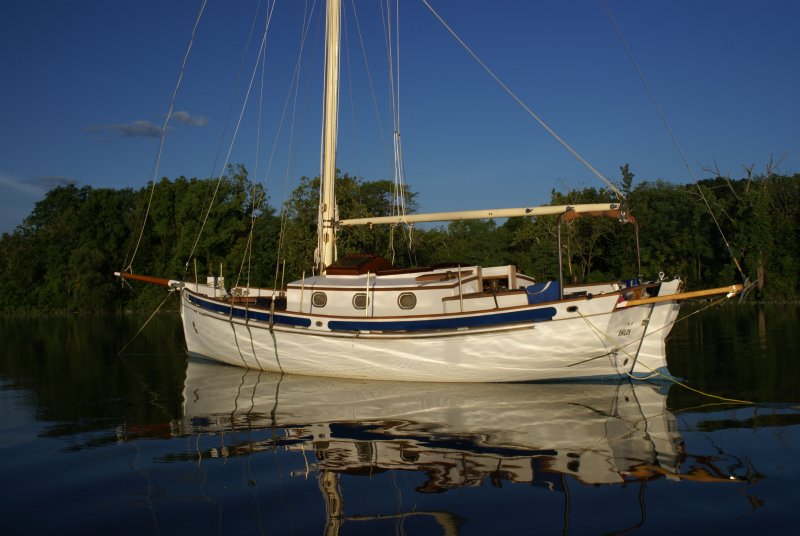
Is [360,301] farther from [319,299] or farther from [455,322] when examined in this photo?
[455,322]

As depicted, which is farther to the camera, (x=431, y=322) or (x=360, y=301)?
(x=360, y=301)

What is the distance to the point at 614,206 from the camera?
16.0 metres

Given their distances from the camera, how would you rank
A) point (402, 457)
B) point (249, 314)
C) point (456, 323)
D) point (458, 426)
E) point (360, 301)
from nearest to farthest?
point (402, 457) < point (458, 426) < point (456, 323) < point (360, 301) < point (249, 314)

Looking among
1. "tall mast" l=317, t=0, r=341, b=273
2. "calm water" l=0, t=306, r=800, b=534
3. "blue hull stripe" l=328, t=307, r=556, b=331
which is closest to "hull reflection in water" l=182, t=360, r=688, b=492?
"calm water" l=0, t=306, r=800, b=534

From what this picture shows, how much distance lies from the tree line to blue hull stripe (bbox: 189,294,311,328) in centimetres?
1912

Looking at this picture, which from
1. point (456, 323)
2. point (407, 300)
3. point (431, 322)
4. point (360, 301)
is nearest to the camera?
point (456, 323)

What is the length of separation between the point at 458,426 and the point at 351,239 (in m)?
33.8

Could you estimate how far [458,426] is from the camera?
420 inches

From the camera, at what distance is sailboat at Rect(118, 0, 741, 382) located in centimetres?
1439

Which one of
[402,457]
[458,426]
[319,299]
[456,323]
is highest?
[319,299]

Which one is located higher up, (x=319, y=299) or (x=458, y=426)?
(x=319, y=299)

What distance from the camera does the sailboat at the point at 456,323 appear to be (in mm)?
14391

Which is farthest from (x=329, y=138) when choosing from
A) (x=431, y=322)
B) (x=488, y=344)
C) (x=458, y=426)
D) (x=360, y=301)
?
(x=458, y=426)

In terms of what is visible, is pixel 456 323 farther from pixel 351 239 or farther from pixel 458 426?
pixel 351 239
